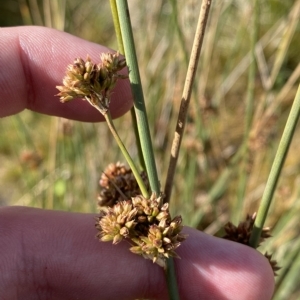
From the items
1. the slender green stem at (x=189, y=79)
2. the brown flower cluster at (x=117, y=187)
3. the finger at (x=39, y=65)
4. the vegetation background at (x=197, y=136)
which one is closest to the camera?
the slender green stem at (x=189, y=79)

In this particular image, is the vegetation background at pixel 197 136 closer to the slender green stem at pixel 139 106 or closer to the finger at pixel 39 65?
the finger at pixel 39 65

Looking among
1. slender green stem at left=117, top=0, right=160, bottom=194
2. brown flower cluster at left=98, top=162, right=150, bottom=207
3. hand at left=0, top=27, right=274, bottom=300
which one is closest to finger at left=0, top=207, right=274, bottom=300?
hand at left=0, top=27, right=274, bottom=300

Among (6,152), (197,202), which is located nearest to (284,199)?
(197,202)

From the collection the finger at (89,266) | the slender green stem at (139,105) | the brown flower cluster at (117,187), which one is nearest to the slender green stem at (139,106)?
the slender green stem at (139,105)

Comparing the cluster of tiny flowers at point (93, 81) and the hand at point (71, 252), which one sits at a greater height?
the cluster of tiny flowers at point (93, 81)

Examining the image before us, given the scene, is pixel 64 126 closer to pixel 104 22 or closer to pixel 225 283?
pixel 225 283

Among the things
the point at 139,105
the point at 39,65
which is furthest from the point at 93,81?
the point at 39,65

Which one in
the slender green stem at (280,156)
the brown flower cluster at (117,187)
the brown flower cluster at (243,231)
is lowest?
the brown flower cluster at (243,231)
